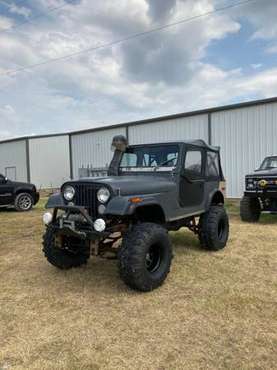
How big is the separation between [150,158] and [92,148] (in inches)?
619

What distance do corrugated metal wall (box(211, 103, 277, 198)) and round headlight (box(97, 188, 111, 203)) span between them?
11.2 m

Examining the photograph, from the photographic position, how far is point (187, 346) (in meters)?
2.89

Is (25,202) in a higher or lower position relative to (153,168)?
lower

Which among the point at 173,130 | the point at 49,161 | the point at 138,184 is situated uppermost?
the point at 173,130

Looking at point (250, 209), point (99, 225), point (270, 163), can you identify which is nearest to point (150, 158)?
point (99, 225)

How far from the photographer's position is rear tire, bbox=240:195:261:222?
29.3ft

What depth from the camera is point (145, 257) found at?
13.0 feet

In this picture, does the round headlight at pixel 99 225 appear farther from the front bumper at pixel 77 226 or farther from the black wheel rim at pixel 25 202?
the black wheel rim at pixel 25 202

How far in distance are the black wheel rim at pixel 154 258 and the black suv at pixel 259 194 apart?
4.93 m

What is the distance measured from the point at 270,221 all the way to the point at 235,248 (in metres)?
3.49

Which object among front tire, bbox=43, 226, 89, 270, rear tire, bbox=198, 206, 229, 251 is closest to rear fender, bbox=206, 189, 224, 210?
rear tire, bbox=198, 206, 229, 251

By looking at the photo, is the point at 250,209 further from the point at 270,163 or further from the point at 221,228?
the point at 221,228

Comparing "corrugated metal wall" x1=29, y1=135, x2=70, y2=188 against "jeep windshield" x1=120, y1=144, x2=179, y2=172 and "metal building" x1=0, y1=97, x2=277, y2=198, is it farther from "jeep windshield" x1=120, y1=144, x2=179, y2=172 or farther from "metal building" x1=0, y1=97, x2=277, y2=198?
"jeep windshield" x1=120, y1=144, x2=179, y2=172

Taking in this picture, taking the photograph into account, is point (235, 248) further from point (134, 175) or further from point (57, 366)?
point (57, 366)
